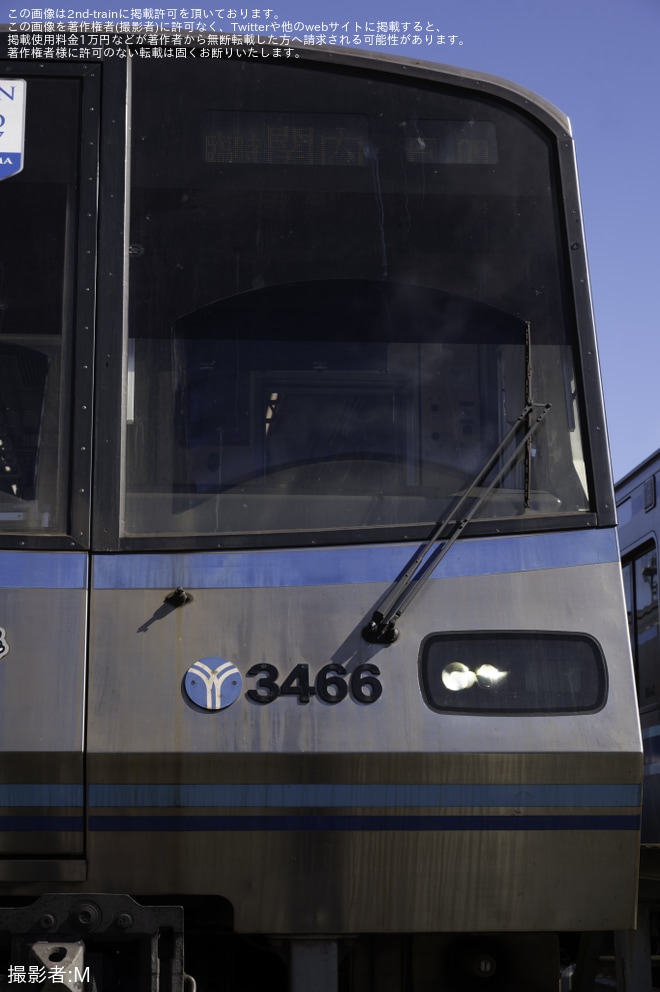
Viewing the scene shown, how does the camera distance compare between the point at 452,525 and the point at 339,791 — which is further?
the point at 452,525

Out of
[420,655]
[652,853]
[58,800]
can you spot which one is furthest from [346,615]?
[652,853]

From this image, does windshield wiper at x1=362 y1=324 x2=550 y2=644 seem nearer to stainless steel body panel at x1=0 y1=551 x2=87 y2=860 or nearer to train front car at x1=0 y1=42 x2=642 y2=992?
train front car at x1=0 y1=42 x2=642 y2=992

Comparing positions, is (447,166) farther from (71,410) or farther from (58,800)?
(58,800)

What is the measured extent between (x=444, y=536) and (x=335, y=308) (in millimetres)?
830

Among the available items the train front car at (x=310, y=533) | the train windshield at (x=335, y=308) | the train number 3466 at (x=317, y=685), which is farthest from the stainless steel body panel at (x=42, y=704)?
the train number 3466 at (x=317, y=685)

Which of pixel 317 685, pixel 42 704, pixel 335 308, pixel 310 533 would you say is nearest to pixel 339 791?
pixel 317 685

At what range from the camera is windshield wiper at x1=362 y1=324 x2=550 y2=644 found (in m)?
3.47

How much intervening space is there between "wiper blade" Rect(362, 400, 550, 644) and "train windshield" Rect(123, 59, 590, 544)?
3cm

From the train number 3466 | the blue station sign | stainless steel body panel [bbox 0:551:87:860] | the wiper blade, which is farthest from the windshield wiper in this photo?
the blue station sign

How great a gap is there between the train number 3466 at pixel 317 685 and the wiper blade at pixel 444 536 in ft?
0.41

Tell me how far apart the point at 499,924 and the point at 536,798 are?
0.36 metres

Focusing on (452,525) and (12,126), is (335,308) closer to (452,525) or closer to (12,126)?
(452,525)

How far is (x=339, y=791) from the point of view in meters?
3.38

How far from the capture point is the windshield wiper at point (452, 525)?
3.47 metres
